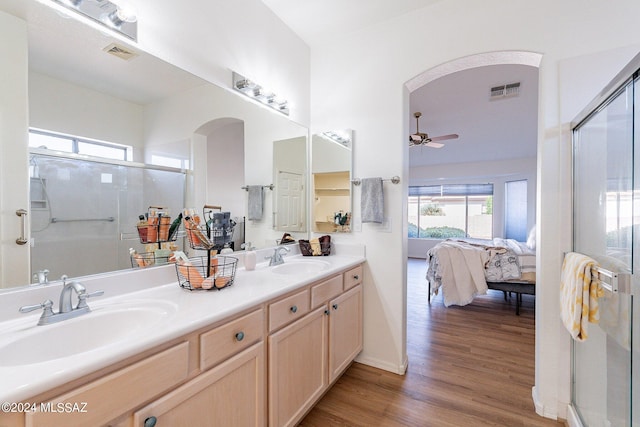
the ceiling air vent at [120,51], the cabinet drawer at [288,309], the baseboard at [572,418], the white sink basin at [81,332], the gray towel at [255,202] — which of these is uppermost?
the ceiling air vent at [120,51]

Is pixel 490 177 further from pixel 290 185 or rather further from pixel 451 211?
pixel 290 185

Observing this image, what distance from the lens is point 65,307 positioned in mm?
1023

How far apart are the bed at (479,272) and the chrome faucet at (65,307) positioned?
3688 millimetres

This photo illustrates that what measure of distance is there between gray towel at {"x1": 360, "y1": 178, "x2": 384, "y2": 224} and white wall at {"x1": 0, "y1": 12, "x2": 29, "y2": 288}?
6.33 feet

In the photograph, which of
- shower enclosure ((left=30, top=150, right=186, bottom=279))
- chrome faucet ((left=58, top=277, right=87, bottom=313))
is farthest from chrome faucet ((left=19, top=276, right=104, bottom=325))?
shower enclosure ((left=30, top=150, right=186, bottom=279))

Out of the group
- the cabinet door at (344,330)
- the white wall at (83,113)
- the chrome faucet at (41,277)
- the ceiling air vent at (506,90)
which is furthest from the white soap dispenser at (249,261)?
the ceiling air vent at (506,90)

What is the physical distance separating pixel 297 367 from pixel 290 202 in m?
1.39

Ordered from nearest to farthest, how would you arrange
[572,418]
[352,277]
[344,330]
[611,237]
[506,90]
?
[611,237]
[572,418]
[344,330]
[352,277]
[506,90]

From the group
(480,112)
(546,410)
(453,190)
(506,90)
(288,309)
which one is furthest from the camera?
(453,190)

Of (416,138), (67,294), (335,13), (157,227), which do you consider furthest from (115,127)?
(416,138)

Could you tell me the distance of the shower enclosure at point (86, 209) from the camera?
3.69ft

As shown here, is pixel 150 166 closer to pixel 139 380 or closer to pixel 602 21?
pixel 139 380

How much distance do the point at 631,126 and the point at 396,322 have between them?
1.78 metres

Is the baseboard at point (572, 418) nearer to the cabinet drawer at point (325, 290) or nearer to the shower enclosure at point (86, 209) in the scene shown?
the cabinet drawer at point (325, 290)
